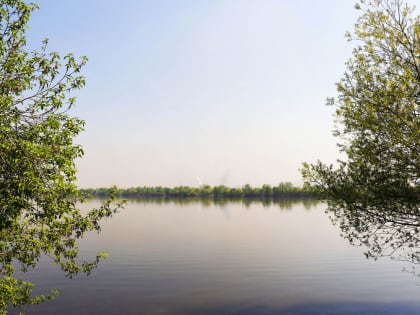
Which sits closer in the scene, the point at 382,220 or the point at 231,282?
the point at 382,220

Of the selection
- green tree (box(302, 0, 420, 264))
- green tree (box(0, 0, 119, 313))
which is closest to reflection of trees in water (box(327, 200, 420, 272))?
green tree (box(302, 0, 420, 264))

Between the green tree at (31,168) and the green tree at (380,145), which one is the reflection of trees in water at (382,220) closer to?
the green tree at (380,145)

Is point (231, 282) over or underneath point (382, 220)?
underneath

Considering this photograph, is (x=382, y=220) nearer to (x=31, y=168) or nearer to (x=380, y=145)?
(x=380, y=145)

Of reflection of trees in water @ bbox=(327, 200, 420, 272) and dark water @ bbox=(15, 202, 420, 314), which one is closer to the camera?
reflection of trees in water @ bbox=(327, 200, 420, 272)

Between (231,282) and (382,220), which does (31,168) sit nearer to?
(382,220)

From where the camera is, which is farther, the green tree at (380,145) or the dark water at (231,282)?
the dark water at (231,282)

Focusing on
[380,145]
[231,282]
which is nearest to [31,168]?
[380,145]

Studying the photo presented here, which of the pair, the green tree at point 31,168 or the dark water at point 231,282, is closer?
the green tree at point 31,168

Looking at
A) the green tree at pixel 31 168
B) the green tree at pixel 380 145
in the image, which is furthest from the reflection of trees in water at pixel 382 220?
the green tree at pixel 31 168

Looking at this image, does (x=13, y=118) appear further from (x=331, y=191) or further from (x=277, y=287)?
(x=277, y=287)

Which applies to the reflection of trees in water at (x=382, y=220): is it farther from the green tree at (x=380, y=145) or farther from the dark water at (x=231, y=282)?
the dark water at (x=231, y=282)

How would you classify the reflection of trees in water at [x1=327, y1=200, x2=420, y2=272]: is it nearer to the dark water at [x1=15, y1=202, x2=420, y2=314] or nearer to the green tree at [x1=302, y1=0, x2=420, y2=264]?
the green tree at [x1=302, y1=0, x2=420, y2=264]

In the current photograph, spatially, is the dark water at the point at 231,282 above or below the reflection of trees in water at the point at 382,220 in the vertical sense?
below
